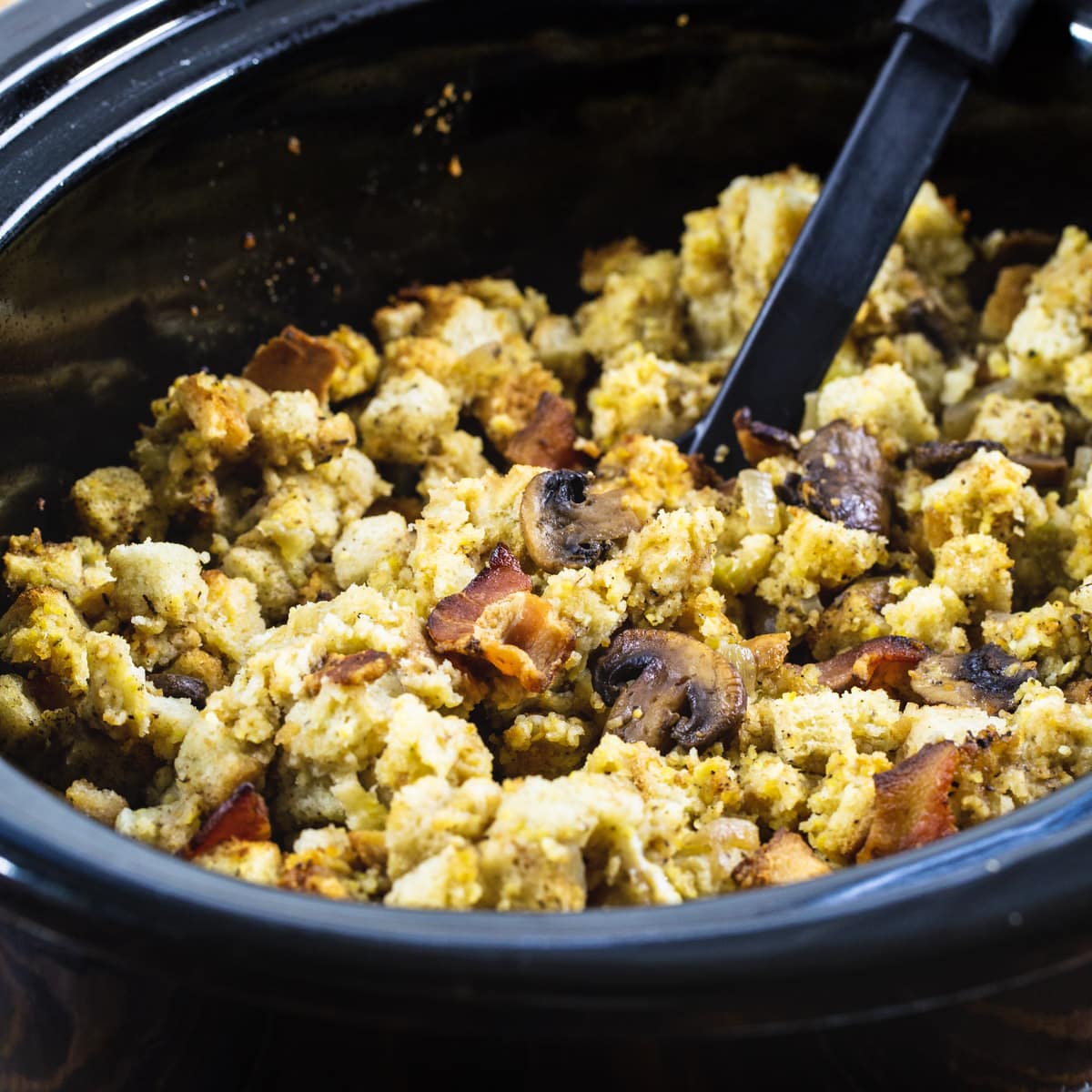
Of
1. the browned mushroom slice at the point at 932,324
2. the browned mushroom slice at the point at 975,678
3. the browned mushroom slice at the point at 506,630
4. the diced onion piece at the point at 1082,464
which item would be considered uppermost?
the browned mushroom slice at the point at 932,324

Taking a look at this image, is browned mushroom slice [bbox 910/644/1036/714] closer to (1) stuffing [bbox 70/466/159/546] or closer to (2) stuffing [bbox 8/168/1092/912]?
(2) stuffing [bbox 8/168/1092/912]

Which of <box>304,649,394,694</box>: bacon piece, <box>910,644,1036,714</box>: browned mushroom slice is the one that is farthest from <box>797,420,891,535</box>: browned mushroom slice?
<box>304,649,394,694</box>: bacon piece

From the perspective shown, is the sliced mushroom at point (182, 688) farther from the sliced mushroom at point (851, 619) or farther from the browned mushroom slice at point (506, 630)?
the sliced mushroom at point (851, 619)

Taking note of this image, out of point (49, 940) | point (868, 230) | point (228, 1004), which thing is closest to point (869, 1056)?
point (228, 1004)

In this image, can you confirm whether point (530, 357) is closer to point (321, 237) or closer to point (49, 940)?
point (321, 237)

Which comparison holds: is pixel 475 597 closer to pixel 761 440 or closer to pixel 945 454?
pixel 761 440

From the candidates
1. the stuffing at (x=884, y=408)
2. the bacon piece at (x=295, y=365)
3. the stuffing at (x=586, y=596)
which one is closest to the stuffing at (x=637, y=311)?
the stuffing at (x=586, y=596)
